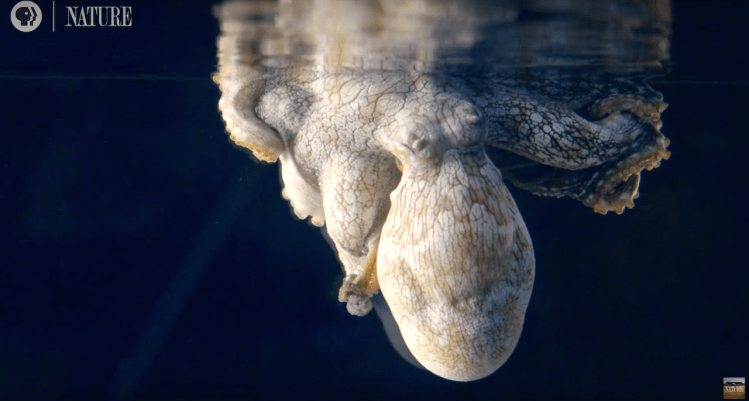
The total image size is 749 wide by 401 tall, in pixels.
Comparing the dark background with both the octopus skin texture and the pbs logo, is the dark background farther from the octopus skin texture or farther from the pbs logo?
the octopus skin texture

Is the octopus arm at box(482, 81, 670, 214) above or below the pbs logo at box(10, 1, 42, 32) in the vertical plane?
below

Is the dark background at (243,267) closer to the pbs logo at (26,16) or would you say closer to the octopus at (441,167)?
the pbs logo at (26,16)

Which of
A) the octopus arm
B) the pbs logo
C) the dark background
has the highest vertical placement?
the pbs logo

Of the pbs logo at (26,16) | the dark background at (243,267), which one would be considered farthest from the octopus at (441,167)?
the dark background at (243,267)

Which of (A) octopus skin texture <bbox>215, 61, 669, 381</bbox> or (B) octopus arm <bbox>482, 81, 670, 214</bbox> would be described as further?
(B) octopus arm <bbox>482, 81, 670, 214</bbox>

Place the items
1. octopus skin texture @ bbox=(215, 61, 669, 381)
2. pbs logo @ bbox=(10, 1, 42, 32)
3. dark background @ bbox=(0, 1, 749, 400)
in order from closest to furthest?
octopus skin texture @ bbox=(215, 61, 669, 381) → pbs logo @ bbox=(10, 1, 42, 32) → dark background @ bbox=(0, 1, 749, 400)

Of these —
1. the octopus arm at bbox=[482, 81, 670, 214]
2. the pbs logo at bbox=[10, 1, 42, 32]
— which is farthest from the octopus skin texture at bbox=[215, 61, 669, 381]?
the pbs logo at bbox=[10, 1, 42, 32]

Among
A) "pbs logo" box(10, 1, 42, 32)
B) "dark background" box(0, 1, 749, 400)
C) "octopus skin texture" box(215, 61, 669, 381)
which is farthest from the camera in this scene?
"dark background" box(0, 1, 749, 400)
